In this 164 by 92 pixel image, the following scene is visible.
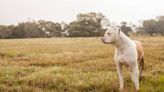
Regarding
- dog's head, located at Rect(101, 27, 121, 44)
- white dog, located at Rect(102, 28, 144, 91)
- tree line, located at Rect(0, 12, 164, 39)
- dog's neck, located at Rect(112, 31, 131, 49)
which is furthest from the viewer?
tree line, located at Rect(0, 12, 164, 39)

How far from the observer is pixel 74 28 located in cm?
8525

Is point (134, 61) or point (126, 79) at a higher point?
point (134, 61)

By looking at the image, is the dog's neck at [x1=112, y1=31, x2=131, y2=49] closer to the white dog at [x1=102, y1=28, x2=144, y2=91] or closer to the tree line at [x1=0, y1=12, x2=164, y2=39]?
the white dog at [x1=102, y1=28, x2=144, y2=91]

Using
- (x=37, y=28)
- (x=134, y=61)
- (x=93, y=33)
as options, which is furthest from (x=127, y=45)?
(x=37, y=28)

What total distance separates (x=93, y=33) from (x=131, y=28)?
16011mm

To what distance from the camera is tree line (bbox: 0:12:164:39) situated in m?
83.5

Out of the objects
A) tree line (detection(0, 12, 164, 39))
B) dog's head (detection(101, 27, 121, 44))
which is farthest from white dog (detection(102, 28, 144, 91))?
tree line (detection(0, 12, 164, 39))

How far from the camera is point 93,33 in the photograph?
84.8 metres

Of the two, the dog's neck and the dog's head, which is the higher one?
the dog's head

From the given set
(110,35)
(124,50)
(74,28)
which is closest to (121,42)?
(124,50)

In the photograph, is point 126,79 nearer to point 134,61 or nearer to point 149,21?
point 134,61

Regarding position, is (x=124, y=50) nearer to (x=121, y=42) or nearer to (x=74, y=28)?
(x=121, y=42)

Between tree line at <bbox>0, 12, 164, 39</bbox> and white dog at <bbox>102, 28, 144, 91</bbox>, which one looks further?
tree line at <bbox>0, 12, 164, 39</bbox>

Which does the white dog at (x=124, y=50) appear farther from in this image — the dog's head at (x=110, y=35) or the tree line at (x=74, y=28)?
the tree line at (x=74, y=28)
